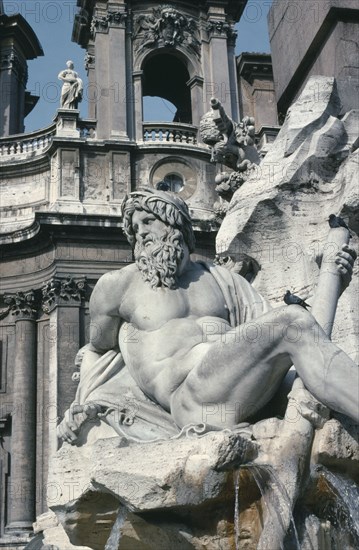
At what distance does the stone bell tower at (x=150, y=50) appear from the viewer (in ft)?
82.7

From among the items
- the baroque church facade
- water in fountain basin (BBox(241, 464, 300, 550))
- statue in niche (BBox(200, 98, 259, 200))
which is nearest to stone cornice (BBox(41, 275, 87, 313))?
the baroque church facade

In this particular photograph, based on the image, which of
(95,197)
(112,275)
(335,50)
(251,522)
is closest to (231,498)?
(251,522)

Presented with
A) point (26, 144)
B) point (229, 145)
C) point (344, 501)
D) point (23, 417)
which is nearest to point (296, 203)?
point (229, 145)

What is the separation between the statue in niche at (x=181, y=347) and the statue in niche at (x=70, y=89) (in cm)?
2040

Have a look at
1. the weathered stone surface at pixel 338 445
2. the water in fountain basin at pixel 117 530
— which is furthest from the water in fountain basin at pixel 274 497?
the water in fountain basin at pixel 117 530

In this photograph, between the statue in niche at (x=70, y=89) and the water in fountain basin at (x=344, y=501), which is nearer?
the water in fountain basin at (x=344, y=501)

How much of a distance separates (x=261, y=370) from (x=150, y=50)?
2364cm

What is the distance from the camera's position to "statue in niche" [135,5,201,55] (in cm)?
2638

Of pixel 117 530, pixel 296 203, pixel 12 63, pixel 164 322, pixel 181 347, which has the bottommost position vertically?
pixel 117 530

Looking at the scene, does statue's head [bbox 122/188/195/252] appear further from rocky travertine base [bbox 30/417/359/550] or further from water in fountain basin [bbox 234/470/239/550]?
water in fountain basin [bbox 234/470/239/550]

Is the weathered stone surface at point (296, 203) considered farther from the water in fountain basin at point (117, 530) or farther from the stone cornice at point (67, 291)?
the stone cornice at point (67, 291)

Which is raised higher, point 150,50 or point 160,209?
point 150,50

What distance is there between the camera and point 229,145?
19.6 ft

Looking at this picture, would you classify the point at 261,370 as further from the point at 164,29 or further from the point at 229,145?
the point at 164,29
